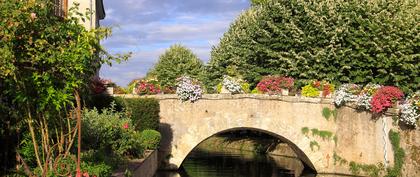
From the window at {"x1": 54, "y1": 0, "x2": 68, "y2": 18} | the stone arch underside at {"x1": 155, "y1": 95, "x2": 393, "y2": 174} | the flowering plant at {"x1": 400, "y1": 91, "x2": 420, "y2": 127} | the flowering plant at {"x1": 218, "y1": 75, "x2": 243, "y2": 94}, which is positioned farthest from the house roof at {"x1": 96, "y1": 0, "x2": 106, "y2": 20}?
Answer: the flowering plant at {"x1": 400, "y1": 91, "x2": 420, "y2": 127}

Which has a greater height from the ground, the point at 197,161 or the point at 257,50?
the point at 257,50

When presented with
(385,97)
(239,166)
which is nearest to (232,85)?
(239,166)

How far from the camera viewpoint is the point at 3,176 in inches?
413

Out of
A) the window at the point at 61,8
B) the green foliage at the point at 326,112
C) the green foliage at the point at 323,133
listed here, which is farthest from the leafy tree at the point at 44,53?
the green foliage at the point at 323,133

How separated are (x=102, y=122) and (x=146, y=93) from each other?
7.39m

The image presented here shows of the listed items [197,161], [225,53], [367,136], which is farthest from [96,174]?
[225,53]

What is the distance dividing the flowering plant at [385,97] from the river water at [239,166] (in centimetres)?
450

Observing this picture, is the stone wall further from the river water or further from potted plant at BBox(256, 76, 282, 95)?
the river water

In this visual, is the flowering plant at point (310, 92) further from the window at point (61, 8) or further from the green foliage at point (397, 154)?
the window at point (61, 8)

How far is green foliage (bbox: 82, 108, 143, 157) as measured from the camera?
46.6 ft

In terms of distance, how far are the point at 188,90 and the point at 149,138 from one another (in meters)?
3.22

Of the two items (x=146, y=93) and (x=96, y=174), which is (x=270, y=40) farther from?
(x=96, y=174)

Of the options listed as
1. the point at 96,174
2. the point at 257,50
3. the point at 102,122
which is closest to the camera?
the point at 96,174

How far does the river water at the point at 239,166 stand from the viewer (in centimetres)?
2328
